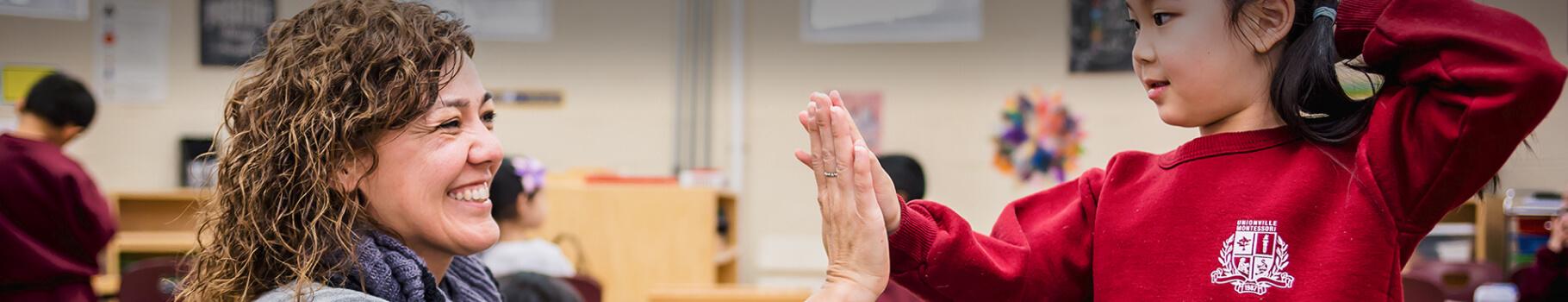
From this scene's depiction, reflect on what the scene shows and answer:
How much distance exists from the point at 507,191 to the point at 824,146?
7.83ft

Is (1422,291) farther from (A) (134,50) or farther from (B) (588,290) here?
(A) (134,50)

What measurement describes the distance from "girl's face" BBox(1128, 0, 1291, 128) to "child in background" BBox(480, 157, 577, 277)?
2.43 metres

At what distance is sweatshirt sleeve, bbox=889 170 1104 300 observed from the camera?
124cm

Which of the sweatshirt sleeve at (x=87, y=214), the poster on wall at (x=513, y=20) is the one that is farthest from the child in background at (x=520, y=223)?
the poster on wall at (x=513, y=20)

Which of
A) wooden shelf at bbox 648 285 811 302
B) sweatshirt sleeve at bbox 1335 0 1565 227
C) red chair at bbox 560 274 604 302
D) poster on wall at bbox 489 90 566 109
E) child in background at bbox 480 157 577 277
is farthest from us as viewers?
poster on wall at bbox 489 90 566 109

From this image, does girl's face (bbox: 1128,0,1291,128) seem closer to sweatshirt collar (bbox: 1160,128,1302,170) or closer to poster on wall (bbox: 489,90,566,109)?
sweatshirt collar (bbox: 1160,128,1302,170)

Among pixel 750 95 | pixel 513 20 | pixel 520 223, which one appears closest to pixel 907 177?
pixel 520 223

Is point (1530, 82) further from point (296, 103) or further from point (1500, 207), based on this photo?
point (1500, 207)

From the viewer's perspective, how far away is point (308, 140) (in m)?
1.19

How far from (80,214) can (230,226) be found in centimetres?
254

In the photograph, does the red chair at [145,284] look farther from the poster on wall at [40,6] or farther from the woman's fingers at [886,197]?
the woman's fingers at [886,197]

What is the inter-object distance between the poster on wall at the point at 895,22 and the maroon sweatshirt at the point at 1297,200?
1.36m

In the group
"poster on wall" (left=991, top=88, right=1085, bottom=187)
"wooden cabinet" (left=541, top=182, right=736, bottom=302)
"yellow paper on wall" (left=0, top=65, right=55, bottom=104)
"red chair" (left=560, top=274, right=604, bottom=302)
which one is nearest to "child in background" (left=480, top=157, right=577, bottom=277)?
"red chair" (left=560, top=274, right=604, bottom=302)

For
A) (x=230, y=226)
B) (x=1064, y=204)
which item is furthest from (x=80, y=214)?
(x=1064, y=204)
